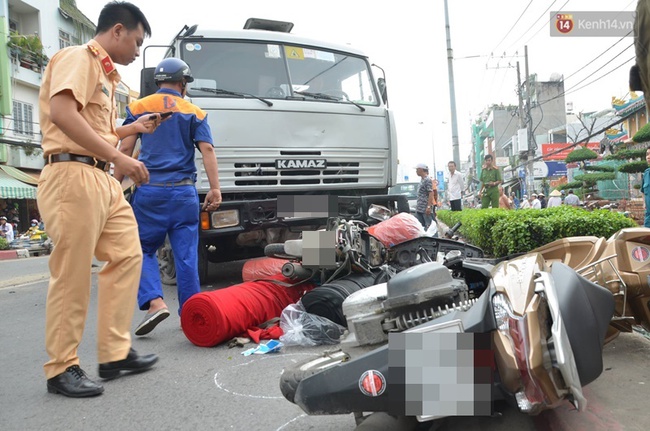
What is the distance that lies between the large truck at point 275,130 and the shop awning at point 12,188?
22.5 meters

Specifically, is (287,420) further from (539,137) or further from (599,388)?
(539,137)

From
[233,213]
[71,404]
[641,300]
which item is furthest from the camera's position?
[233,213]

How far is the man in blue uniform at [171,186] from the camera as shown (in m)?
3.94

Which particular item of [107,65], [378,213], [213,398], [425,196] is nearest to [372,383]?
[213,398]

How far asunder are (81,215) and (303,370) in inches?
60.0

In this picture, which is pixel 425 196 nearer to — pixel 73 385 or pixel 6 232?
pixel 73 385

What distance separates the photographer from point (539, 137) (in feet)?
179

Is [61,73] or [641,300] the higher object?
[61,73]

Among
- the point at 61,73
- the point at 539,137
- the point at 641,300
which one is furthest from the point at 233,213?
the point at 539,137

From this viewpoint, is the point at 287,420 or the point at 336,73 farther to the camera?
the point at 336,73

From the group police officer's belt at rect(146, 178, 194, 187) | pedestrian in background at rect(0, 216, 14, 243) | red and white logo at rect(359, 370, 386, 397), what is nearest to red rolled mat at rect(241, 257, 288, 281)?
police officer's belt at rect(146, 178, 194, 187)

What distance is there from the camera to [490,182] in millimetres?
11711

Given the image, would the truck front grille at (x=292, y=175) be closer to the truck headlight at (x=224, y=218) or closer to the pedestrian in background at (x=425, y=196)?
the truck headlight at (x=224, y=218)

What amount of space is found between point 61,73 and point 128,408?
1.75 meters
